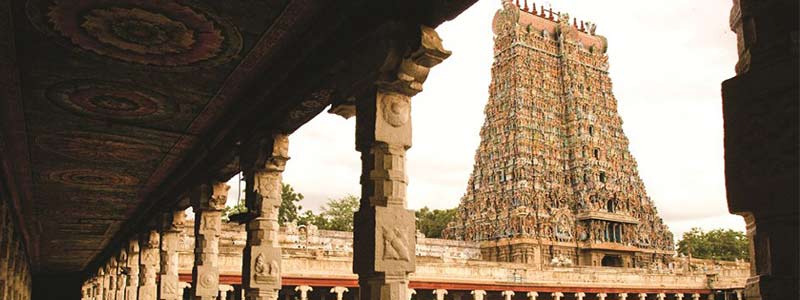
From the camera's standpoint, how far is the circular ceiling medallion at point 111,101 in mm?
6352

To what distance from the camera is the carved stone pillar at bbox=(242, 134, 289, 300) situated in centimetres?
693

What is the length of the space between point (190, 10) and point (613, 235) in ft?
140

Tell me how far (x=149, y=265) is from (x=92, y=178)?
425 cm

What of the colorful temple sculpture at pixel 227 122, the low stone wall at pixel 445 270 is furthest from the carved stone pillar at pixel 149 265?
the low stone wall at pixel 445 270

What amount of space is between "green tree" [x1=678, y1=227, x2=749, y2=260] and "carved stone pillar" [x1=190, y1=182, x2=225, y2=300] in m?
60.1

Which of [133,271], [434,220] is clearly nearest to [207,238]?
[133,271]

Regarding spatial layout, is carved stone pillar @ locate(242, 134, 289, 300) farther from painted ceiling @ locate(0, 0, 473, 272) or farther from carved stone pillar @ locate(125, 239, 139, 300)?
carved stone pillar @ locate(125, 239, 139, 300)

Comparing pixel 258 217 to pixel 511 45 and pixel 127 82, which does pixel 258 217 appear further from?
pixel 511 45

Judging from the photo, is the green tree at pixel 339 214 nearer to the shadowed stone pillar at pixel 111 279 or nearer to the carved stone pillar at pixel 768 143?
the shadowed stone pillar at pixel 111 279

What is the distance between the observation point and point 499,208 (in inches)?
1652

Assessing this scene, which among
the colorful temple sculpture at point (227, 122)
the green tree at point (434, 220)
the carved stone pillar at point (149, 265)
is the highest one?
the green tree at point (434, 220)

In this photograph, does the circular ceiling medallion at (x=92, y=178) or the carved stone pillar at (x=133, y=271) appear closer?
the circular ceiling medallion at (x=92, y=178)

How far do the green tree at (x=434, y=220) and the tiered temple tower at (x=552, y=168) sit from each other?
10726 millimetres

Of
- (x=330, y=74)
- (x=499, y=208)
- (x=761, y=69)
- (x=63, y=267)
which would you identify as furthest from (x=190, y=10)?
(x=499, y=208)
